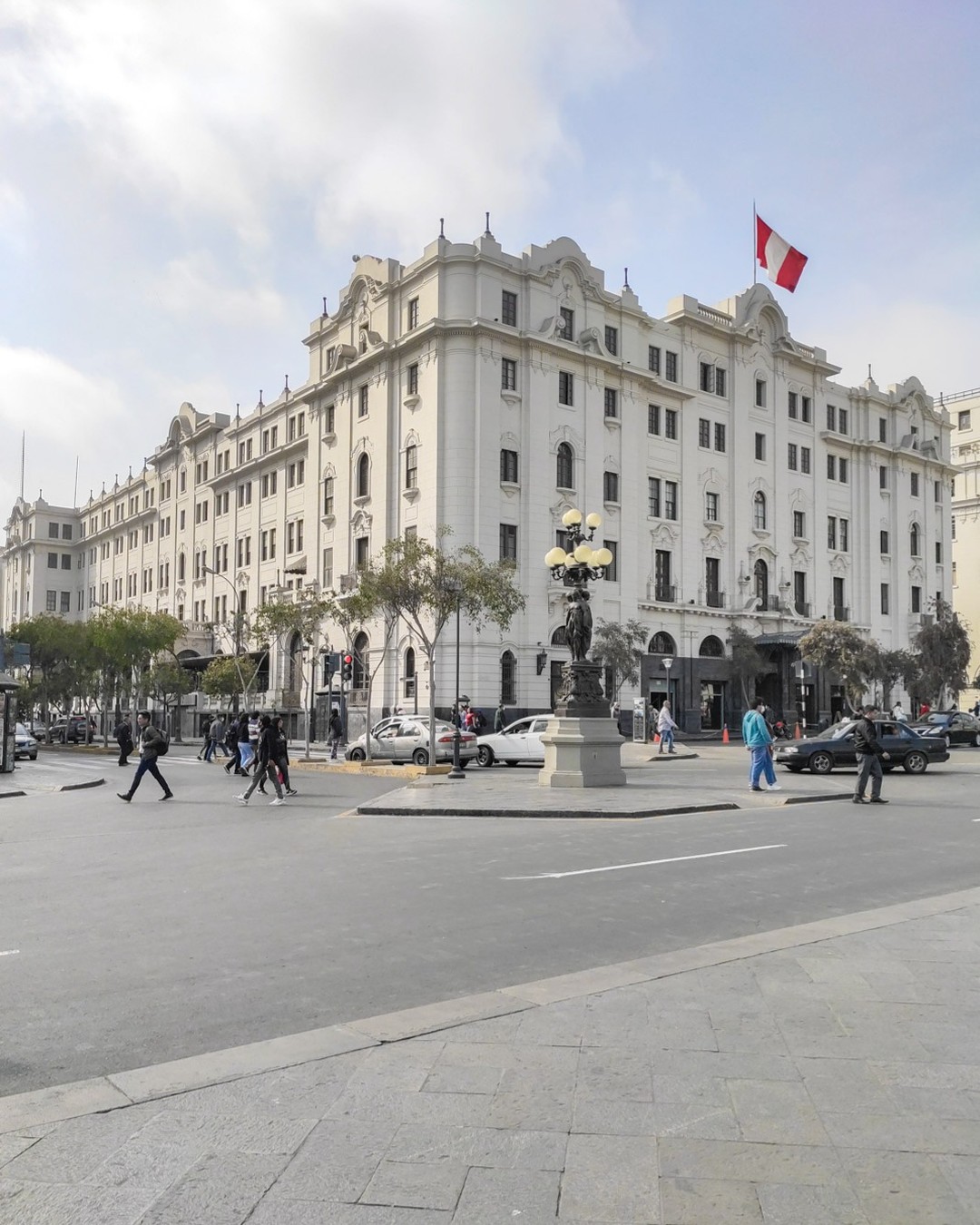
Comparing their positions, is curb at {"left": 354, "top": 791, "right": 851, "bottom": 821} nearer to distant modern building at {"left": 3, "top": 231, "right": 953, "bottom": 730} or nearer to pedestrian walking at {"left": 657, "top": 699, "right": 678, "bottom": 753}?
pedestrian walking at {"left": 657, "top": 699, "right": 678, "bottom": 753}

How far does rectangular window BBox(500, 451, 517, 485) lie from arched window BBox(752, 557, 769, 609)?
16.3 m

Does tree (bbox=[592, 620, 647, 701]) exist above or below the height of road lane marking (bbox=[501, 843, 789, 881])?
above

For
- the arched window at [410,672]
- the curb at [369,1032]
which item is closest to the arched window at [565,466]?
the arched window at [410,672]

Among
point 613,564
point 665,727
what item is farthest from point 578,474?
point 665,727

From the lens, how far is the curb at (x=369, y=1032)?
178 inches

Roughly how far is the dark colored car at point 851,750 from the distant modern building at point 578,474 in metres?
18.1

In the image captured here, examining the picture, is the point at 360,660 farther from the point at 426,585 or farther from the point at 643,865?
the point at 643,865

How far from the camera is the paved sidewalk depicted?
3586 millimetres

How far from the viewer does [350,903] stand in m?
9.14

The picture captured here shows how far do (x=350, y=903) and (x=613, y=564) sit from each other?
1607 inches

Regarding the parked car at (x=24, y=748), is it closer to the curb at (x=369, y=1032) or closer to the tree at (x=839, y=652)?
the tree at (x=839, y=652)

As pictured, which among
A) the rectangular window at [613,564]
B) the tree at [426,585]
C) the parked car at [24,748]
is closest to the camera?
the tree at [426,585]

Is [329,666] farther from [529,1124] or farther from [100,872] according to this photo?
[529,1124]

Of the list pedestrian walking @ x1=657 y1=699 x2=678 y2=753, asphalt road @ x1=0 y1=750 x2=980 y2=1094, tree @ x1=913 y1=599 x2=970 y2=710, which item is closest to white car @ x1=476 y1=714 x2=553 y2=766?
pedestrian walking @ x1=657 y1=699 x2=678 y2=753
